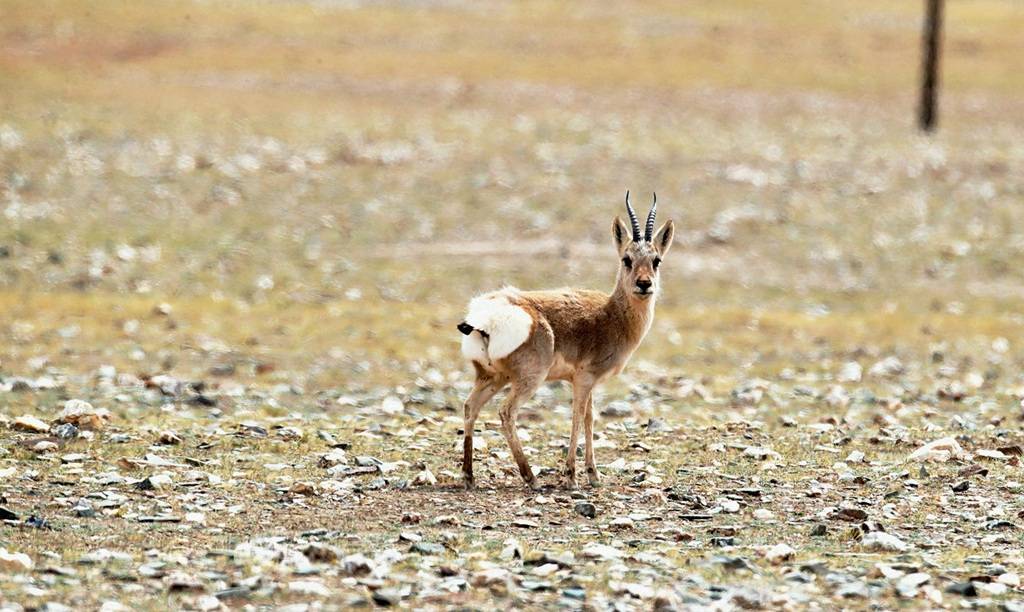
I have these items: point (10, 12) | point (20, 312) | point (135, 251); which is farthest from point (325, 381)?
point (10, 12)

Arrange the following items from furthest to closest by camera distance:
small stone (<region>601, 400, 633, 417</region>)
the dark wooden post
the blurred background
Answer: the dark wooden post
the blurred background
small stone (<region>601, 400, 633, 417</region>)

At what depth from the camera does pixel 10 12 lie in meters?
68.0

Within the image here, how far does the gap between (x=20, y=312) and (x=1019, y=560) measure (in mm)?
16663

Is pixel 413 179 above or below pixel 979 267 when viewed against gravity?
above

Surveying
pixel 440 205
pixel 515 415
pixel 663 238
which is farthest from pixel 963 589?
pixel 440 205

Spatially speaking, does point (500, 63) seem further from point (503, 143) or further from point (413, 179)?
point (413, 179)

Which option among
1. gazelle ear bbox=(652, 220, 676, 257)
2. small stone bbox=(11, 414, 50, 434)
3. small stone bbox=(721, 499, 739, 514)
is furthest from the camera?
small stone bbox=(11, 414, 50, 434)

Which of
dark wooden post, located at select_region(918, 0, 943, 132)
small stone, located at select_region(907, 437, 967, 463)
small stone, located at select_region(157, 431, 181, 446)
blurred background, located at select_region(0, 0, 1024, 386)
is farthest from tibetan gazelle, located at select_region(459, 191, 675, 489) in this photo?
dark wooden post, located at select_region(918, 0, 943, 132)

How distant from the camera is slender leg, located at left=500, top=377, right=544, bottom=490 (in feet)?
42.7

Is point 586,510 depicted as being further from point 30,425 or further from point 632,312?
point 30,425

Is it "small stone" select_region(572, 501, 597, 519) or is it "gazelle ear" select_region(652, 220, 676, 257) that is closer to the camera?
"small stone" select_region(572, 501, 597, 519)

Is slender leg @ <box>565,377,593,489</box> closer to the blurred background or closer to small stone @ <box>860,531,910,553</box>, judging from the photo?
small stone @ <box>860,531,910,553</box>

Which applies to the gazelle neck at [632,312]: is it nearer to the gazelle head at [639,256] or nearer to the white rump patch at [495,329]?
the gazelle head at [639,256]

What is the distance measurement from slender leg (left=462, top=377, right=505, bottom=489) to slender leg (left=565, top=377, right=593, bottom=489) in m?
0.74
